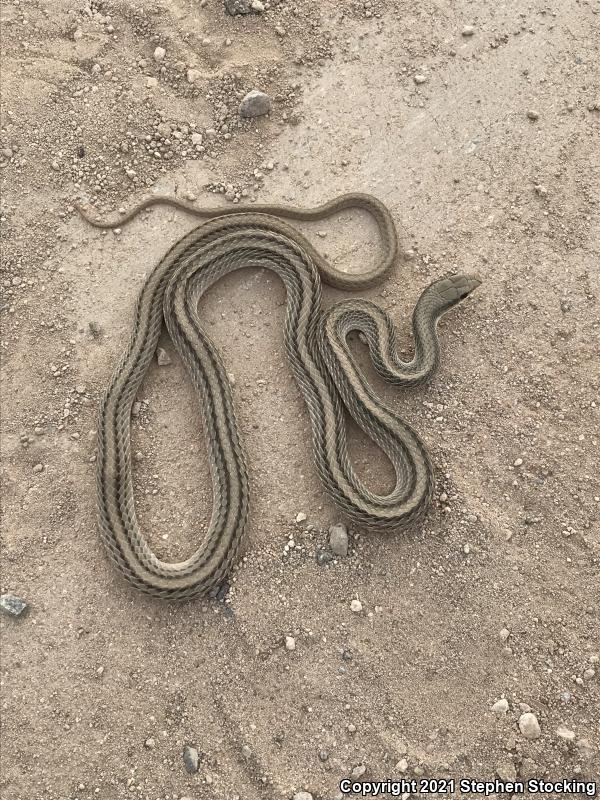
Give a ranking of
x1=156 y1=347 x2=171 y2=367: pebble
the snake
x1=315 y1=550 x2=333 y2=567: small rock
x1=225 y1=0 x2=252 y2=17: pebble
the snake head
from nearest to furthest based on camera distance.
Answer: the snake, x1=315 y1=550 x2=333 y2=567: small rock, the snake head, x1=156 y1=347 x2=171 y2=367: pebble, x1=225 y1=0 x2=252 y2=17: pebble

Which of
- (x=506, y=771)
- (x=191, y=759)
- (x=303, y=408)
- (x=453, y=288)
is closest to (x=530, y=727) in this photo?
(x=506, y=771)

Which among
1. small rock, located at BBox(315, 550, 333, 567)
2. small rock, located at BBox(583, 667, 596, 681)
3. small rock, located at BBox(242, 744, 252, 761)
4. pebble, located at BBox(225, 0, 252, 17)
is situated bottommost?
small rock, located at BBox(242, 744, 252, 761)

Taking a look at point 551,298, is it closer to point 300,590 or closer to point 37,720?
point 300,590

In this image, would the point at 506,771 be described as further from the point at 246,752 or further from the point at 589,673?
the point at 246,752

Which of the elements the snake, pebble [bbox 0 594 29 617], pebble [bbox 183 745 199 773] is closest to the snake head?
the snake

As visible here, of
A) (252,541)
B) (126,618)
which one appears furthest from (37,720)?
(252,541)

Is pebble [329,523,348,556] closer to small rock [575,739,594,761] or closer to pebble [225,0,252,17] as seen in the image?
small rock [575,739,594,761]
